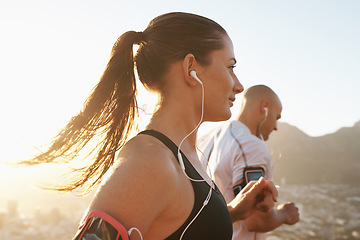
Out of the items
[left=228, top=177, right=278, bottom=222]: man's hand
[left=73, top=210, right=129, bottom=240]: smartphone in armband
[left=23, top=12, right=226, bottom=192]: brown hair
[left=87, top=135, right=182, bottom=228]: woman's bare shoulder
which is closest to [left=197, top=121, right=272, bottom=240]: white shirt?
[left=228, top=177, right=278, bottom=222]: man's hand

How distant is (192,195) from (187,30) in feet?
2.34

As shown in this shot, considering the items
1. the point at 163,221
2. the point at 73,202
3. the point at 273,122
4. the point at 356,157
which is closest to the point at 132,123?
the point at 163,221

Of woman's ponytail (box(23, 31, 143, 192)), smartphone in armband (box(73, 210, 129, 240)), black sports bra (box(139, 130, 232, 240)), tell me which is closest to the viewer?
smartphone in armband (box(73, 210, 129, 240))

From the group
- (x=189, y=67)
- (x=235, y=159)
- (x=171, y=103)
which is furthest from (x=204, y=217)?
(x=235, y=159)

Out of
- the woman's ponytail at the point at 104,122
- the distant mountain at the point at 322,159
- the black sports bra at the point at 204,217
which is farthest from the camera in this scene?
the distant mountain at the point at 322,159

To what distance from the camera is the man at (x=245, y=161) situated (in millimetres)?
2434

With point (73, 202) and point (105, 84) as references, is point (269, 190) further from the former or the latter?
point (73, 202)

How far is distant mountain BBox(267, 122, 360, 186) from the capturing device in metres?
39.2

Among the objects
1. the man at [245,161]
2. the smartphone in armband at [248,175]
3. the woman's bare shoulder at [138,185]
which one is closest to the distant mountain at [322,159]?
the man at [245,161]

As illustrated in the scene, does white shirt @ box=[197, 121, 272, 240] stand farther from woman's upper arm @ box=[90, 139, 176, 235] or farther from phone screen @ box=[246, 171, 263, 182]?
woman's upper arm @ box=[90, 139, 176, 235]

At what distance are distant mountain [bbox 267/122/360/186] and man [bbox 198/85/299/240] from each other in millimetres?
36104

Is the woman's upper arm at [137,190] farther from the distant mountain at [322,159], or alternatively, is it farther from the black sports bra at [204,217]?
the distant mountain at [322,159]

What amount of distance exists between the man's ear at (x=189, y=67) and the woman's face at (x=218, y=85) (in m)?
0.04

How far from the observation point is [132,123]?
1.60 metres
